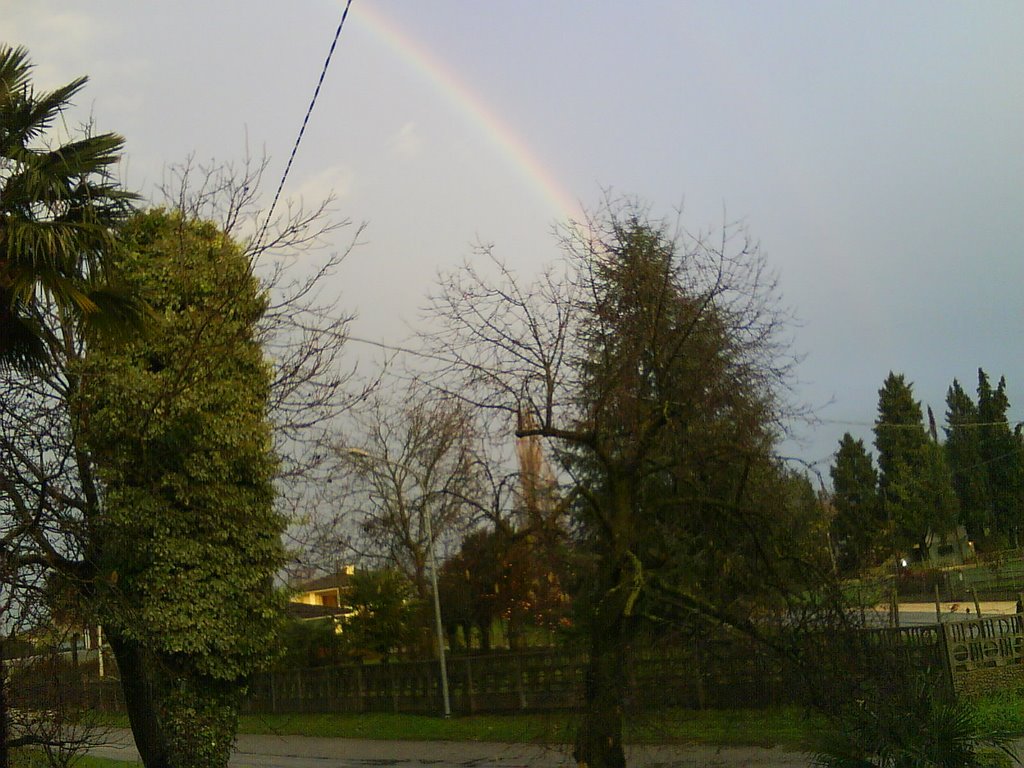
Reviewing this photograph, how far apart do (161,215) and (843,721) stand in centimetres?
1074

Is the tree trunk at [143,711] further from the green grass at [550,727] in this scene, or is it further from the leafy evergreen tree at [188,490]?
the green grass at [550,727]

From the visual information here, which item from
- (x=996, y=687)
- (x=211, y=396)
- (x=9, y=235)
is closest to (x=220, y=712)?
(x=211, y=396)

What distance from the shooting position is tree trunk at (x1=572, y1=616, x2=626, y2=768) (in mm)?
8977

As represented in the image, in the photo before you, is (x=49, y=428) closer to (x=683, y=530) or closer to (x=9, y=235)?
(x=9, y=235)

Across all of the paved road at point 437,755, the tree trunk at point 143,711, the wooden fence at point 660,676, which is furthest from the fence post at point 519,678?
the tree trunk at point 143,711

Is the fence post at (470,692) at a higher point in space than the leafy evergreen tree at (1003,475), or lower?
lower

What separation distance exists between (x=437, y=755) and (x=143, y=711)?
1118cm

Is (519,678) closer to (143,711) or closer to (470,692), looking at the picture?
(470,692)

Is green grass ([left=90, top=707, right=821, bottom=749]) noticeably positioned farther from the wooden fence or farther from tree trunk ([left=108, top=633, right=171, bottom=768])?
tree trunk ([left=108, top=633, right=171, bottom=768])

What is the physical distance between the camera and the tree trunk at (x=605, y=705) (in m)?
8.98

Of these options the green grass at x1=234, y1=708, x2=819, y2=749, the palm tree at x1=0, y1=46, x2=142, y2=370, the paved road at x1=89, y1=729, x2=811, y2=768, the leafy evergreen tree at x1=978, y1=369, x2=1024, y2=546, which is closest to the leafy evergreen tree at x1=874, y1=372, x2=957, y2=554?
the leafy evergreen tree at x1=978, y1=369, x2=1024, y2=546

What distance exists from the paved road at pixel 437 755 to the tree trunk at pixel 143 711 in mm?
2014

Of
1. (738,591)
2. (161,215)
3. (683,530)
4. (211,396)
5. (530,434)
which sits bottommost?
(738,591)

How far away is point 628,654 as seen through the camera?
9.20m
